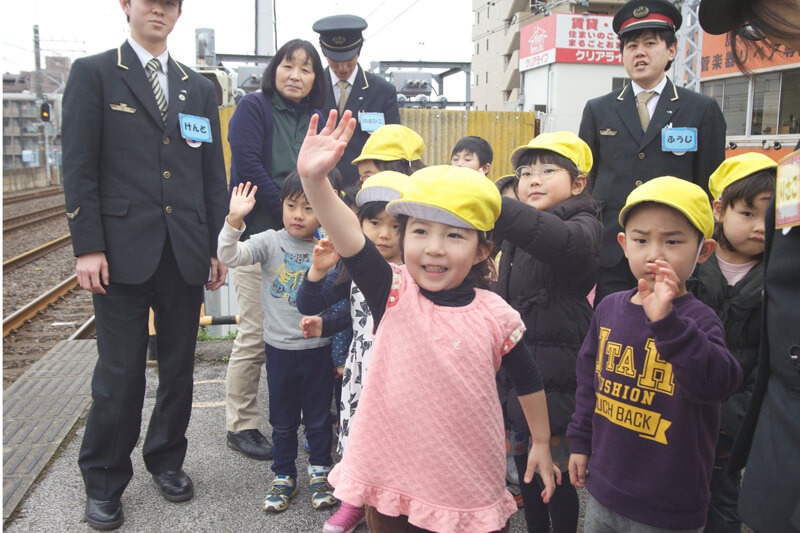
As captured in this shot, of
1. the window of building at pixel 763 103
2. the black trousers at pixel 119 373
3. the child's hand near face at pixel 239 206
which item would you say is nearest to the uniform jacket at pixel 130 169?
the black trousers at pixel 119 373

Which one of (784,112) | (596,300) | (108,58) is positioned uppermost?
(784,112)

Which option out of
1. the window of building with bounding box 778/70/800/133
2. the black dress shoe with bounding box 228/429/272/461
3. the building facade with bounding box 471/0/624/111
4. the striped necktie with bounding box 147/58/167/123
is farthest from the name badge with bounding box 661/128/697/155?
the building facade with bounding box 471/0/624/111

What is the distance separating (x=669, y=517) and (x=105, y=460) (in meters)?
2.47

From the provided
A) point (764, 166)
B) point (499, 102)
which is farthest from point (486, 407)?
point (499, 102)

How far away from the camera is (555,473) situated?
2154mm

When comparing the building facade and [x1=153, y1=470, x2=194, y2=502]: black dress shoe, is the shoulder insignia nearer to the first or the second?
[x1=153, y1=470, x2=194, y2=502]: black dress shoe

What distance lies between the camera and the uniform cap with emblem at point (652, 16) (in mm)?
3324

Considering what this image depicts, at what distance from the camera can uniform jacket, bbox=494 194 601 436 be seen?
97.0 inches

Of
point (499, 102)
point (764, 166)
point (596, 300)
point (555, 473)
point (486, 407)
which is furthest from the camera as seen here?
point (499, 102)

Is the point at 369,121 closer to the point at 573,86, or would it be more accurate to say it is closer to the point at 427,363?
the point at 427,363

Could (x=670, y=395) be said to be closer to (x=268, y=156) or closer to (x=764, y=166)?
(x=764, y=166)

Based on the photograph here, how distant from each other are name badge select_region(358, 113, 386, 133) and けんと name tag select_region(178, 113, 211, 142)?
1.06m

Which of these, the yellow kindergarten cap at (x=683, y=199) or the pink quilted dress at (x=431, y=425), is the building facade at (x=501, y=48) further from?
the pink quilted dress at (x=431, y=425)

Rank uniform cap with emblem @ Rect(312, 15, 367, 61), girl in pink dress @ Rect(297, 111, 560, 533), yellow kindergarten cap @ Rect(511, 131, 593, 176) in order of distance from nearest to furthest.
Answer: girl in pink dress @ Rect(297, 111, 560, 533)
yellow kindergarten cap @ Rect(511, 131, 593, 176)
uniform cap with emblem @ Rect(312, 15, 367, 61)
